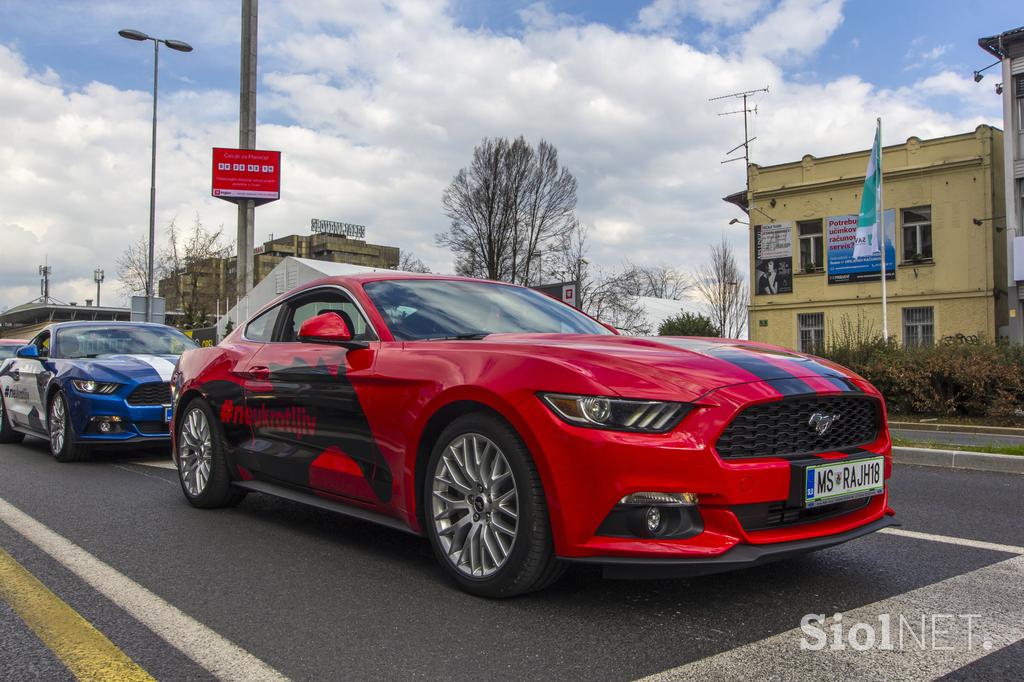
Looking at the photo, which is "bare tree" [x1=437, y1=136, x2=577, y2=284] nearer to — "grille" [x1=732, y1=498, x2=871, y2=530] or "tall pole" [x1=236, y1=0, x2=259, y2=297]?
"tall pole" [x1=236, y1=0, x2=259, y2=297]

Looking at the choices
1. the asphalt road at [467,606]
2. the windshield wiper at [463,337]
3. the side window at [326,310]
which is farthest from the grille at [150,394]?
the windshield wiper at [463,337]

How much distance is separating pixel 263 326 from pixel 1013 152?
26706 millimetres

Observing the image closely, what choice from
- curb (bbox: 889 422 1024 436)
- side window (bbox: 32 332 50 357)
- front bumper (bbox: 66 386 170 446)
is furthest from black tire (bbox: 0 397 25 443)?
curb (bbox: 889 422 1024 436)

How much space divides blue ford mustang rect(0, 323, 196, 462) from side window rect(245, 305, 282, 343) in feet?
10.3

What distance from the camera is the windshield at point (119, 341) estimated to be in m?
9.07

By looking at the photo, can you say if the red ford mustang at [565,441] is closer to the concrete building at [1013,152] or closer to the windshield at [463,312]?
the windshield at [463,312]

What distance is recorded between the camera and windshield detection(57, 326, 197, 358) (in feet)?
29.8

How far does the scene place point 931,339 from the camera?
28.0 metres

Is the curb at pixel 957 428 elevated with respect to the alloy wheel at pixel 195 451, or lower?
lower

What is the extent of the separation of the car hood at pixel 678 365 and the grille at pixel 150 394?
5.48 metres

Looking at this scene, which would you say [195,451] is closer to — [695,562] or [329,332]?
[329,332]

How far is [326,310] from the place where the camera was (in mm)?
4781

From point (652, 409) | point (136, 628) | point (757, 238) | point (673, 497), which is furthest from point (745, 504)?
point (757, 238)

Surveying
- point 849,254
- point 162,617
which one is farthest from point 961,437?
point 849,254
